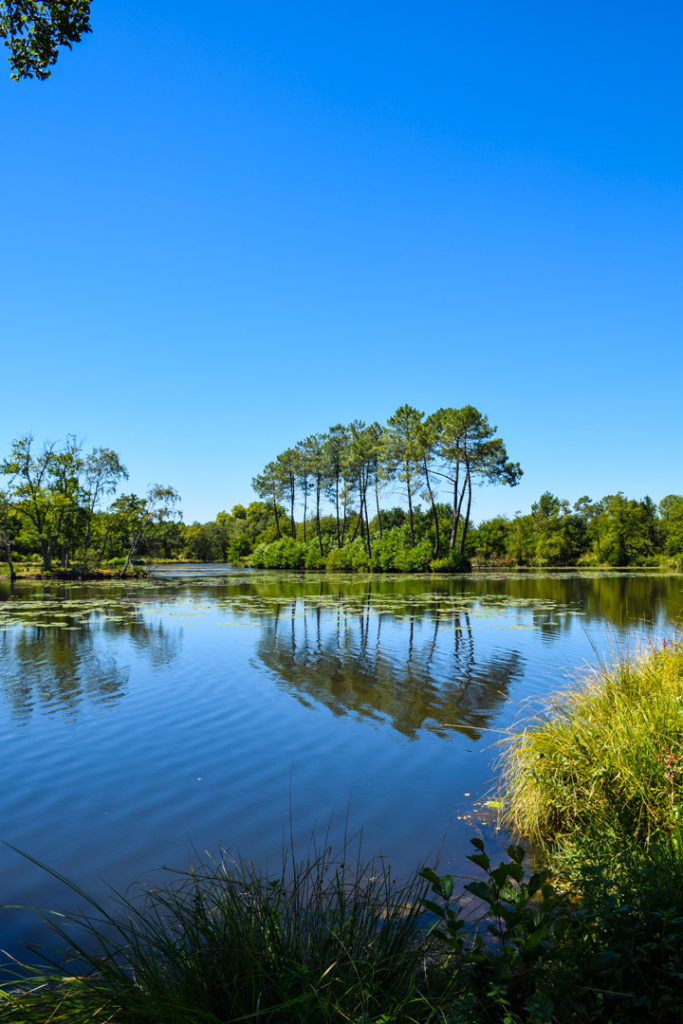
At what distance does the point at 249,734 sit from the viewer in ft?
21.5

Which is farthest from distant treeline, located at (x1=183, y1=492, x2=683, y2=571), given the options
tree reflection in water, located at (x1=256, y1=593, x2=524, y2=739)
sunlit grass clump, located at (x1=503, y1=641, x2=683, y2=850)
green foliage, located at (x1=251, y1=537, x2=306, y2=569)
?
sunlit grass clump, located at (x1=503, y1=641, x2=683, y2=850)

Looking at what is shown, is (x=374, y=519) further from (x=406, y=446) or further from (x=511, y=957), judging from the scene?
(x=511, y=957)

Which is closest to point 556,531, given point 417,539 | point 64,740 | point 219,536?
point 417,539

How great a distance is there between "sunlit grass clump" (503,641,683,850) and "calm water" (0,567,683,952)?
594 millimetres

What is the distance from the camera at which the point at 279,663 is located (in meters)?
10.4

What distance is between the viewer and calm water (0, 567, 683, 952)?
4.09 meters

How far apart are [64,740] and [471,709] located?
196 inches

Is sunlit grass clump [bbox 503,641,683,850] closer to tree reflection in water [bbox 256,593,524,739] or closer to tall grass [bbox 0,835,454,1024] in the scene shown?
tall grass [bbox 0,835,454,1024]

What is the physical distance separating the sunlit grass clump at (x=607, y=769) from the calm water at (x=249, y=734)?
0.59 metres

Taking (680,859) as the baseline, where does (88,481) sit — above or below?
above

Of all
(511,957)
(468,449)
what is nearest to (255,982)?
(511,957)

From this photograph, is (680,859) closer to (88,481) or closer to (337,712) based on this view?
(337,712)

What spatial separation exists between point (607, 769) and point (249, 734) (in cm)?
410

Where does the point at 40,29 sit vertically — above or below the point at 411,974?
above
